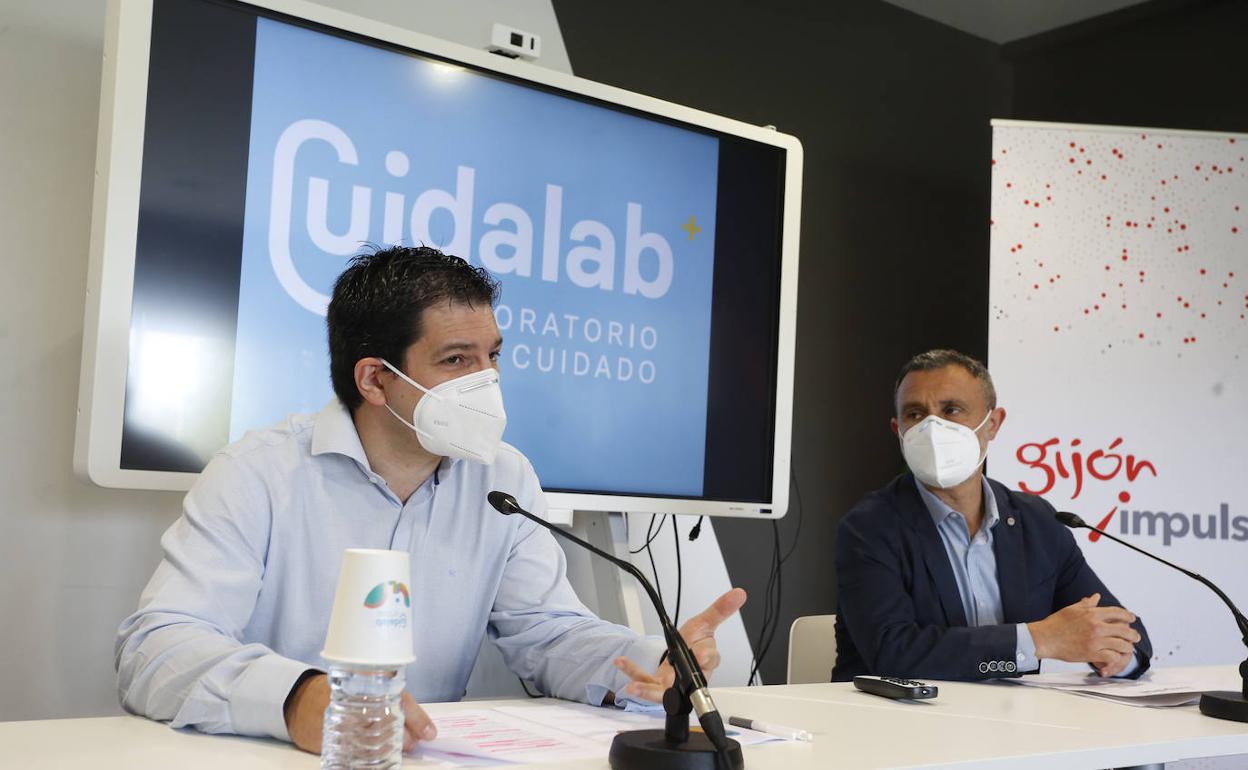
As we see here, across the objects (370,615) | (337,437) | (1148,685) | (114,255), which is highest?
(114,255)

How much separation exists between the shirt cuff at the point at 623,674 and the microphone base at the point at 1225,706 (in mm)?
861

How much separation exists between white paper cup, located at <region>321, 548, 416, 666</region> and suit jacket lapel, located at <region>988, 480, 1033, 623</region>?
6.20 feet

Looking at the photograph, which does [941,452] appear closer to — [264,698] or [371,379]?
[371,379]

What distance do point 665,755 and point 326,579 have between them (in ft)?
2.69

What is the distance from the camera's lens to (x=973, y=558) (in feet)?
→ 8.57

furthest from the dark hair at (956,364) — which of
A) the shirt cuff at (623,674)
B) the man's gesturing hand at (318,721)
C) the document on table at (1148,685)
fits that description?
the man's gesturing hand at (318,721)

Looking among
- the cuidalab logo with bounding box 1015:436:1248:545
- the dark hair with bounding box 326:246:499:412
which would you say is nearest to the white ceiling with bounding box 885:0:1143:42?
the cuidalab logo with bounding box 1015:436:1248:545

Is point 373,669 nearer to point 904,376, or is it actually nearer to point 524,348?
point 524,348

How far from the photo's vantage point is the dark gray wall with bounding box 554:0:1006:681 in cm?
388

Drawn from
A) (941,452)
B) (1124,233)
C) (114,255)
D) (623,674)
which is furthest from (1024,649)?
(1124,233)

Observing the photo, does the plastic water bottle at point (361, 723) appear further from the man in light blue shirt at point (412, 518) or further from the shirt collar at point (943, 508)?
the shirt collar at point (943, 508)

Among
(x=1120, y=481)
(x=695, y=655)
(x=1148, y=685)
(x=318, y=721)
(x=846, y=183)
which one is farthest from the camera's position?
(x=846, y=183)

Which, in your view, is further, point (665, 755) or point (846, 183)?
point (846, 183)

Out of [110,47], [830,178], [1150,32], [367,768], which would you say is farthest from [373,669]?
[1150,32]
